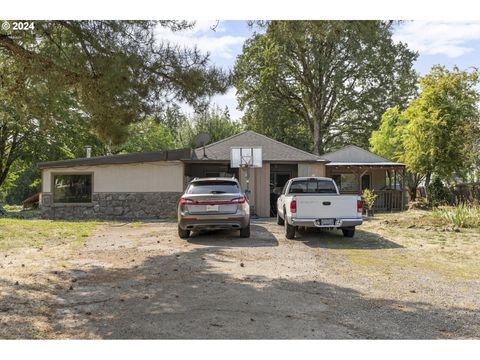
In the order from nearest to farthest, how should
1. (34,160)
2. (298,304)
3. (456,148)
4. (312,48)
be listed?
(298,304), (456,148), (34,160), (312,48)

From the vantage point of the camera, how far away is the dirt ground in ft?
14.4

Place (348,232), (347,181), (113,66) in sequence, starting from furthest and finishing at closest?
(347,181) < (348,232) < (113,66)

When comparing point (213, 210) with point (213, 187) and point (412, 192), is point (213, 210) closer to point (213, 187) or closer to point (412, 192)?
point (213, 187)

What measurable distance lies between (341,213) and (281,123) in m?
28.9

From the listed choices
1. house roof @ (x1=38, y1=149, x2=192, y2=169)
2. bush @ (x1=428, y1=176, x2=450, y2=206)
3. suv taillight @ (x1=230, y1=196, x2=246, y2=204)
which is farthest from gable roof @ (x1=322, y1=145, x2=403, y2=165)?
suv taillight @ (x1=230, y1=196, x2=246, y2=204)

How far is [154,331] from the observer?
421 centimetres

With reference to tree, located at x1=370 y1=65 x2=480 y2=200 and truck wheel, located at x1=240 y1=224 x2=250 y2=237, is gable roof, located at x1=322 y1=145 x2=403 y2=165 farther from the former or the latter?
truck wheel, located at x1=240 y1=224 x2=250 y2=237

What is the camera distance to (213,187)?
11.4 metres

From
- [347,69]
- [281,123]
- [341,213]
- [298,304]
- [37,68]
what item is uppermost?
[347,69]

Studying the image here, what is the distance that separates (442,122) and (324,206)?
16725 mm

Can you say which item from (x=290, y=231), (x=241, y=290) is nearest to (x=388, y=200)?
(x=290, y=231)

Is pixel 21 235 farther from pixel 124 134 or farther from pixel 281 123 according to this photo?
pixel 281 123

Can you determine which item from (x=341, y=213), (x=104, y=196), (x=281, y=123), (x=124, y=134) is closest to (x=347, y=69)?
(x=281, y=123)

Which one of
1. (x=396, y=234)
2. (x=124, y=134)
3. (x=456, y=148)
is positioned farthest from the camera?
(x=456, y=148)
